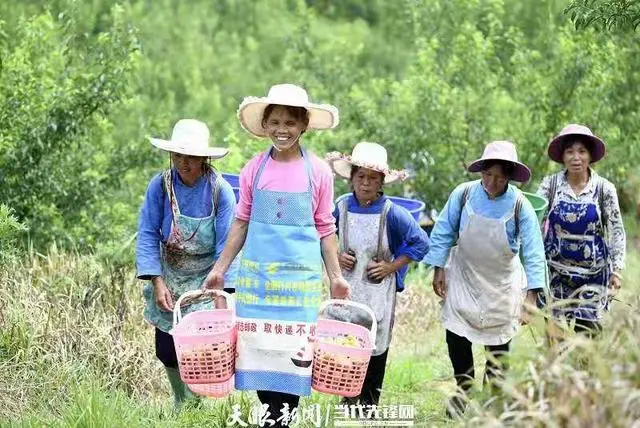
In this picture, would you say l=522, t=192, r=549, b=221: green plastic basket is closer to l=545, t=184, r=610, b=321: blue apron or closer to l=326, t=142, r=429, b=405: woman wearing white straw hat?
l=545, t=184, r=610, b=321: blue apron

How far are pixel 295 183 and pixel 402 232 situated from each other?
1188mm

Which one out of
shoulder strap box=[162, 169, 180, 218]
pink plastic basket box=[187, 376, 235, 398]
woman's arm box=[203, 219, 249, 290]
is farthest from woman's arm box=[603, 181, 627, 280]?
pink plastic basket box=[187, 376, 235, 398]

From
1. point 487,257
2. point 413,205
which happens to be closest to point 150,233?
point 487,257

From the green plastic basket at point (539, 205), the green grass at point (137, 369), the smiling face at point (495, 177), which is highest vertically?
the smiling face at point (495, 177)

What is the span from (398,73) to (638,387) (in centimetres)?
2486

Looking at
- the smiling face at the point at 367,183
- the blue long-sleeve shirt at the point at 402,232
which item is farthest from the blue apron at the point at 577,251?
the smiling face at the point at 367,183

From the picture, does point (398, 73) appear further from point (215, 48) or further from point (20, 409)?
point (20, 409)

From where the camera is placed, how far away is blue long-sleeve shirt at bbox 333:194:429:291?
7.32 metres

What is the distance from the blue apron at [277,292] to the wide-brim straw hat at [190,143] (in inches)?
26.3

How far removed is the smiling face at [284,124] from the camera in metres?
6.33

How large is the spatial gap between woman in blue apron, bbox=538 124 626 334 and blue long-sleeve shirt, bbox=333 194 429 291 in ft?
3.75

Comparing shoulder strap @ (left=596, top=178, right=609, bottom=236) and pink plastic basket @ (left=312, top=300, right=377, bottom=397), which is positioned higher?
shoulder strap @ (left=596, top=178, right=609, bottom=236)

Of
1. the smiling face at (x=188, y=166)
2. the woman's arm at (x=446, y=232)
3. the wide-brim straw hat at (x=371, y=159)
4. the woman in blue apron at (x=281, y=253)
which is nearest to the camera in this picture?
the woman in blue apron at (x=281, y=253)

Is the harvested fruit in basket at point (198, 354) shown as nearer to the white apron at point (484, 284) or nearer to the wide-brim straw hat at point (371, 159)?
the wide-brim straw hat at point (371, 159)
